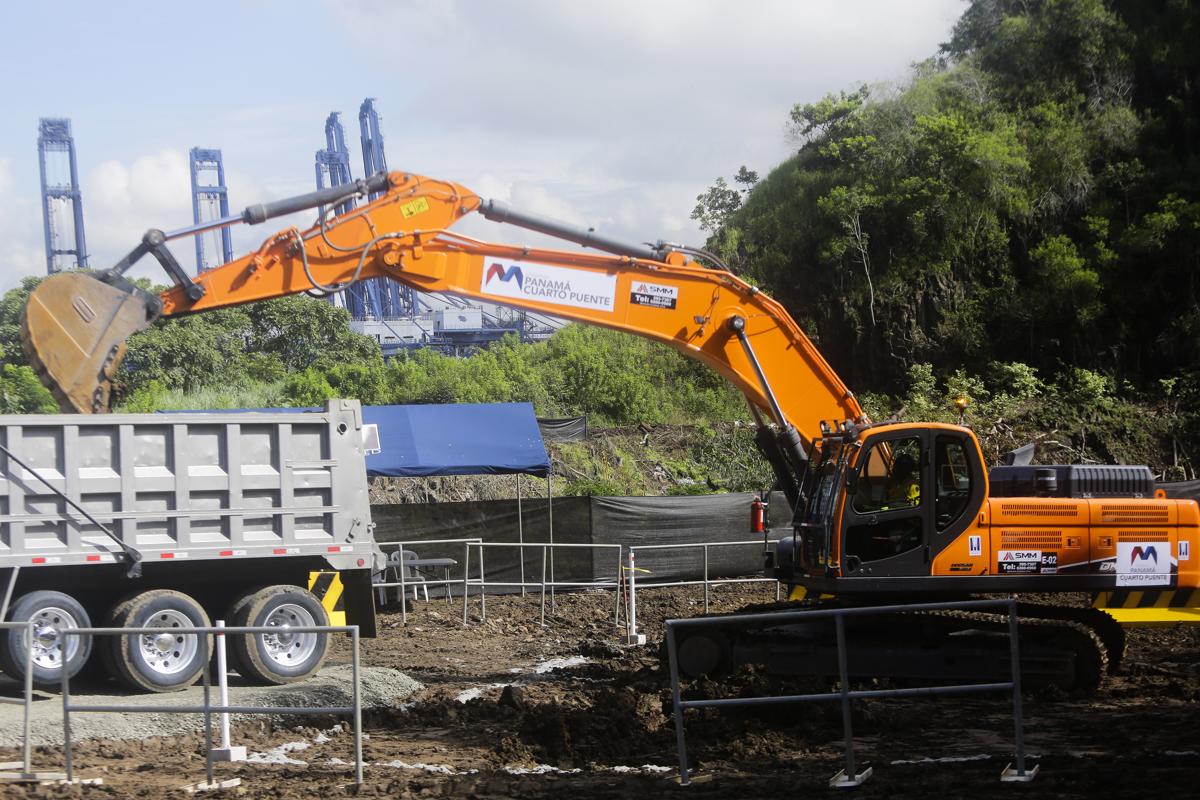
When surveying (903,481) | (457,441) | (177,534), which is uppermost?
(457,441)

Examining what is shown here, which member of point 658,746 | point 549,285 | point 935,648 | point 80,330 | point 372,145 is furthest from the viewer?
point 372,145

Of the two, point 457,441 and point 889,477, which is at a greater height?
point 457,441

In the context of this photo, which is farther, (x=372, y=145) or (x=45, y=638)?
(x=372, y=145)

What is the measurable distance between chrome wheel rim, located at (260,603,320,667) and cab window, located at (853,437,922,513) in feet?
17.3

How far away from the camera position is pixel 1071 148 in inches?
1391

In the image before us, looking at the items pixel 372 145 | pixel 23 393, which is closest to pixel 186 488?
pixel 23 393

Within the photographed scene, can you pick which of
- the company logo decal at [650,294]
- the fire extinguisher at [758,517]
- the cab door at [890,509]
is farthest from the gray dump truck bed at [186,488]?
the cab door at [890,509]

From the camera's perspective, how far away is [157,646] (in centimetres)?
1170

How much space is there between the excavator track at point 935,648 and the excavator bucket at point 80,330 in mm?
5633

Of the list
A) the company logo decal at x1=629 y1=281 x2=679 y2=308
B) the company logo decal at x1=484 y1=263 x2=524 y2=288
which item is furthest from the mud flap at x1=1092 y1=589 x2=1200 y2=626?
the company logo decal at x1=484 y1=263 x2=524 y2=288

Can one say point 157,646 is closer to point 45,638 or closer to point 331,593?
point 45,638

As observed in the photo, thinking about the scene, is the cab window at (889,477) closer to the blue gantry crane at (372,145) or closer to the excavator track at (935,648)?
the excavator track at (935,648)

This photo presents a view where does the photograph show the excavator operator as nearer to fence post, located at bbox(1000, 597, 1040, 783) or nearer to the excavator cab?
the excavator cab

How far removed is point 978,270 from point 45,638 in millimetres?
29786
